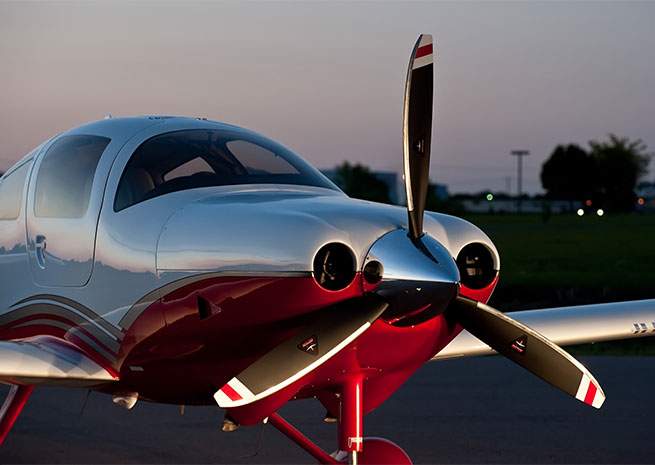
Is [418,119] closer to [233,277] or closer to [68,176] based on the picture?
[233,277]

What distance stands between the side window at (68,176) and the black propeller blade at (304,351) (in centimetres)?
148

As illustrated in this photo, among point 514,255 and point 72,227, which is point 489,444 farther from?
point 514,255

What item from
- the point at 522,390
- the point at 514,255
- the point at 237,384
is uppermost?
the point at 237,384

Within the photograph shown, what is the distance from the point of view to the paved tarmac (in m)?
7.05

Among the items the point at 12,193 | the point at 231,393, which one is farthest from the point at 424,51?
the point at 12,193

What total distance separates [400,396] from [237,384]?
5.50 meters

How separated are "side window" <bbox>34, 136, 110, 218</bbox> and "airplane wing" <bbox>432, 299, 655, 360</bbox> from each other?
2.26m

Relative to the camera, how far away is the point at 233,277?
4.05 metres

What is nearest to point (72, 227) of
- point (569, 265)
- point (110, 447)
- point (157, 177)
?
point (157, 177)

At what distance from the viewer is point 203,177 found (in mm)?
4750

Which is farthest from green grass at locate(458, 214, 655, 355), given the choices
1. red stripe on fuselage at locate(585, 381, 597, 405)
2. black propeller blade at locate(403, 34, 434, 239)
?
black propeller blade at locate(403, 34, 434, 239)

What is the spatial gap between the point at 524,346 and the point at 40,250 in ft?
8.22

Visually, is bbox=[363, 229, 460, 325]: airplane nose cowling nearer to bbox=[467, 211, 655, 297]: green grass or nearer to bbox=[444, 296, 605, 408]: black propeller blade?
bbox=[444, 296, 605, 408]: black propeller blade

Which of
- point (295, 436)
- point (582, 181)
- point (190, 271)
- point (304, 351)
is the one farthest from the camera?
point (582, 181)
